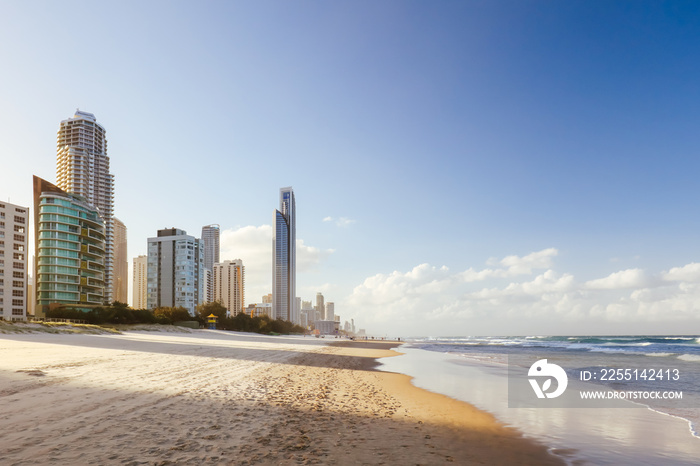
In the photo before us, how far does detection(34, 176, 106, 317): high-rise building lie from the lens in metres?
96.9

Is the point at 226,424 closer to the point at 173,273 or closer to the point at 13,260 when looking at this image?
the point at 13,260

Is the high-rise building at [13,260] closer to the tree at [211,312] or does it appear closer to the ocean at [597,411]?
the tree at [211,312]

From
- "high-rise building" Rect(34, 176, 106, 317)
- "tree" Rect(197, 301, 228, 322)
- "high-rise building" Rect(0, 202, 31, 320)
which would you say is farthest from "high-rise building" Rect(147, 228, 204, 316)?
"high-rise building" Rect(34, 176, 106, 317)

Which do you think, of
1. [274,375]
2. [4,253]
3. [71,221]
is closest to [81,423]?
[274,375]

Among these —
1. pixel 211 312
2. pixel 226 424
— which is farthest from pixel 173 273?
pixel 226 424

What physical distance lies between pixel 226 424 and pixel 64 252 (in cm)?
11112

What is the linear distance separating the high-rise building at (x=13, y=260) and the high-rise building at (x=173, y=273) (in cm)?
5575

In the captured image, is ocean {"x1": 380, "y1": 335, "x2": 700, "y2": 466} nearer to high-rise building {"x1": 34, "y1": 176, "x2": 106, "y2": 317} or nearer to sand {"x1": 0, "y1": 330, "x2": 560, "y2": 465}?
sand {"x1": 0, "y1": 330, "x2": 560, "y2": 465}

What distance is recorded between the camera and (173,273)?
16925cm

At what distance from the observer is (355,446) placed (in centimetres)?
834

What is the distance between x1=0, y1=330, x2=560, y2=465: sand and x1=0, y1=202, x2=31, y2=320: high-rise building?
11885 centimetres

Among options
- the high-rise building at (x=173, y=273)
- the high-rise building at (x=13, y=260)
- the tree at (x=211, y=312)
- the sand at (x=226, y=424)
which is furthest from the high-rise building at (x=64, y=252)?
the sand at (x=226, y=424)

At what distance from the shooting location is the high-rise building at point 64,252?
96875mm

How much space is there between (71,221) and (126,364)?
328 ft
